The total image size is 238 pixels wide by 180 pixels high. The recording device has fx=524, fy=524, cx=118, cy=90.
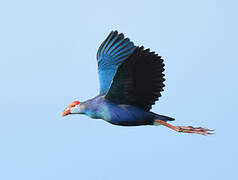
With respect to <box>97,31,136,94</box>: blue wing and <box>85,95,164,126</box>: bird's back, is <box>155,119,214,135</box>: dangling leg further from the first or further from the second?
<box>97,31,136,94</box>: blue wing

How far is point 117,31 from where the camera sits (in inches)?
401

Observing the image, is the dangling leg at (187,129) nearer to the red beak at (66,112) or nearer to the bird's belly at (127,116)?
the bird's belly at (127,116)

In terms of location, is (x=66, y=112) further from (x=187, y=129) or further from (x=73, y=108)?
(x=187, y=129)

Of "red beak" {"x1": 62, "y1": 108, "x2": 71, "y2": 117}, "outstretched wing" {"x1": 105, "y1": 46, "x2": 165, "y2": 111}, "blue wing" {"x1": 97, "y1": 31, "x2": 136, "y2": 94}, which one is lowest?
"red beak" {"x1": 62, "y1": 108, "x2": 71, "y2": 117}

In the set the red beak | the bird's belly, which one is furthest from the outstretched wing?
the red beak

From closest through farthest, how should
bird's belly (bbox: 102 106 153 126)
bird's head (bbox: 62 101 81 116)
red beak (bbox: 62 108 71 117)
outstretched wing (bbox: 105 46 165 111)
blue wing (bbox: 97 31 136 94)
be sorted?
outstretched wing (bbox: 105 46 165 111) → bird's belly (bbox: 102 106 153 126) → bird's head (bbox: 62 101 81 116) → red beak (bbox: 62 108 71 117) → blue wing (bbox: 97 31 136 94)

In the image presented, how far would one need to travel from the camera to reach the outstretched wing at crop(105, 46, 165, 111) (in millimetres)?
8234

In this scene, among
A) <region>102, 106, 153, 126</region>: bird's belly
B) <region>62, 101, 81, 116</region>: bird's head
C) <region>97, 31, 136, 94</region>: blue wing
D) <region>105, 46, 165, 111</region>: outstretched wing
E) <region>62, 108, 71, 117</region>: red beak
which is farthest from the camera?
<region>97, 31, 136, 94</region>: blue wing

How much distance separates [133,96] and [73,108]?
1.51 metres

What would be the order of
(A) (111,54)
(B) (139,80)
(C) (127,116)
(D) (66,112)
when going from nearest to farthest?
(B) (139,80), (C) (127,116), (D) (66,112), (A) (111,54)

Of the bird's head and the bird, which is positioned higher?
the bird

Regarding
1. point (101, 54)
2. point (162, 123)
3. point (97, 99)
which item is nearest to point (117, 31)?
point (101, 54)

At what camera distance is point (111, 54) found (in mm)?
10445

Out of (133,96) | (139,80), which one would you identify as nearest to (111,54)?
(133,96)
